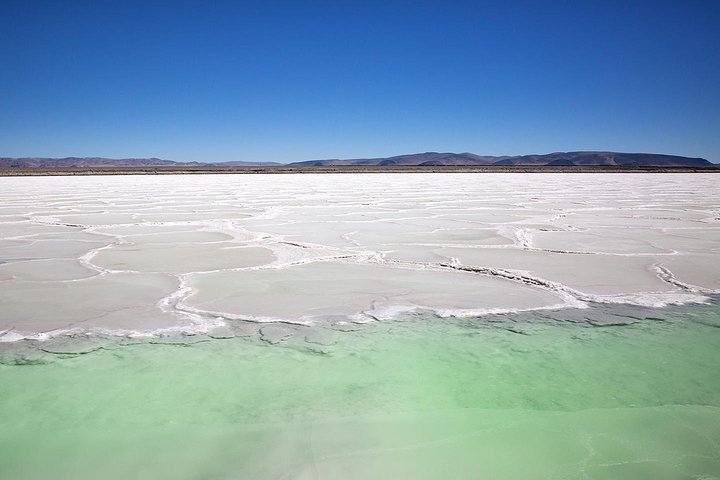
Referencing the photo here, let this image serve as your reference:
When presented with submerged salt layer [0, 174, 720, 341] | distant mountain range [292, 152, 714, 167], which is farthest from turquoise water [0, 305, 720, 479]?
distant mountain range [292, 152, 714, 167]

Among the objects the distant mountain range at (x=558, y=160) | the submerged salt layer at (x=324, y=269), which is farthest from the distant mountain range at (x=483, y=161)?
the submerged salt layer at (x=324, y=269)

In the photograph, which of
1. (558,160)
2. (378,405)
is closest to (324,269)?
(378,405)

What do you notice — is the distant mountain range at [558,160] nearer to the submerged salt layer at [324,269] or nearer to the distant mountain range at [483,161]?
the distant mountain range at [483,161]

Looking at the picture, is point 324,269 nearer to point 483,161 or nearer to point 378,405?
point 378,405

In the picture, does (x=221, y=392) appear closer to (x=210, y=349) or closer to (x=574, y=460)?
(x=210, y=349)

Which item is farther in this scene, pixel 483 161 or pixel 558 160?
pixel 483 161

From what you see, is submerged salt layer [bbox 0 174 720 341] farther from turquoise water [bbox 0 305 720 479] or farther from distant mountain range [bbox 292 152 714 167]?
distant mountain range [bbox 292 152 714 167]

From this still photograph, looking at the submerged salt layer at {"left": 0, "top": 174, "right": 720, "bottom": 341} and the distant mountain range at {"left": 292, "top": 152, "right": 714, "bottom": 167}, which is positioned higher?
the distant mountain range at {"left": 292, "top": 152, "right": 714, "bottom": 167}

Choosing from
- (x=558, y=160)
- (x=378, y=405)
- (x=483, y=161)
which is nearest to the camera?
(x=378, y=405)

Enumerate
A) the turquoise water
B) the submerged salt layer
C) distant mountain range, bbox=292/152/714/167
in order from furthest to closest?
distant mountain range, bbox=292/152/714/167, the submerged salt layer, the turquoise water
